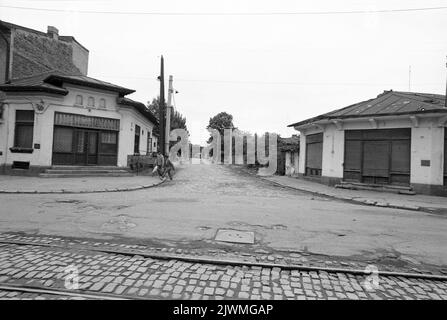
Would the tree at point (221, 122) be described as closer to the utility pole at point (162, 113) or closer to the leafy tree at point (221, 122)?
the leafy tree at point (221, 122)

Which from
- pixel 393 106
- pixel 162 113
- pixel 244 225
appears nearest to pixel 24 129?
pixel 162 113

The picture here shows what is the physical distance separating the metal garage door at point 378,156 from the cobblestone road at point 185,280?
1325 cm

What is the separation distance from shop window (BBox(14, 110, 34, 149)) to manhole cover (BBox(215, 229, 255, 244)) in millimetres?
16186

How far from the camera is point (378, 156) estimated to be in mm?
16234

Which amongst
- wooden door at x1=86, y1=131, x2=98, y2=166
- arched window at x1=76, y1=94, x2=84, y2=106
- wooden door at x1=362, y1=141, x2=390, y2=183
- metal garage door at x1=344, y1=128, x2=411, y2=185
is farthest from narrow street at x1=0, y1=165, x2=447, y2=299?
arched window at x1=76, y1=94, x2=84, y2=106

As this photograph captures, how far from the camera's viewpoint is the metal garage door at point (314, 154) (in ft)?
65.3

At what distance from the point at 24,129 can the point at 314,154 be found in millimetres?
19271

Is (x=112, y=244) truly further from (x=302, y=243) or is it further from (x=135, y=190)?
(x=135, y=190)

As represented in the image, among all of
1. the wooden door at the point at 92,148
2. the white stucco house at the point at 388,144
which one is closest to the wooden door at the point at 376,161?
the white stucco house at the point at 388,144

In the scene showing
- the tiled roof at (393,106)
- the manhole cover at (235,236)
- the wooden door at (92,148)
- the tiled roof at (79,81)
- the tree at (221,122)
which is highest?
the tree at (221,122)

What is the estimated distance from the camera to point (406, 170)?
602 inches

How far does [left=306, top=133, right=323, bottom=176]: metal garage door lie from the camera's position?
19.9m

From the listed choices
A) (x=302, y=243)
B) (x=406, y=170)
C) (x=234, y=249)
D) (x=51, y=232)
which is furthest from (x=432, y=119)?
(x=51, y=232)

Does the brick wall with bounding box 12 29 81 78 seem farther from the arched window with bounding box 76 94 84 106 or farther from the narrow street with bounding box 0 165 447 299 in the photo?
the narrow street with bounding box 0 165 447 299
